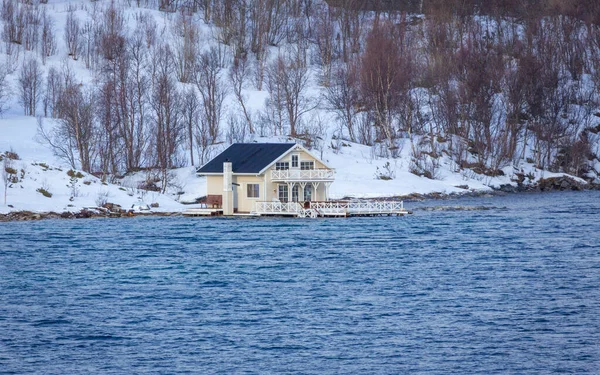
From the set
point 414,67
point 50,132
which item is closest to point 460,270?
point 50,132

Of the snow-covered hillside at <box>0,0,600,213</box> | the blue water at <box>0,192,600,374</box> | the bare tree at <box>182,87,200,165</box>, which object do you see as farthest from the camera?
the bare tree at <box>182,87,200,165</box>

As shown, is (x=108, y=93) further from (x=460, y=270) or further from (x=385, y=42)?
(x=460, y=270)

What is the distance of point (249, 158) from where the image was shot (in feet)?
195

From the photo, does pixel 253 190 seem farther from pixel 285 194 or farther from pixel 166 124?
pixel 166 124

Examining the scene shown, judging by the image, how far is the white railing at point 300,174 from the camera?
188 ft

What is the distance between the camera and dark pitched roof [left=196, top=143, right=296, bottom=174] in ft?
190

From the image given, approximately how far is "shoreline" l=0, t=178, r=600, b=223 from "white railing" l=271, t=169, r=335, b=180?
7.57m

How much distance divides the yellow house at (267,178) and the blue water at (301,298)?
477 cm

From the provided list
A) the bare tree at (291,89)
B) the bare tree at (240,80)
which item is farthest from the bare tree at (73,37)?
the bare tree at (291,89)

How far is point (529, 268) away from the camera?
124ft

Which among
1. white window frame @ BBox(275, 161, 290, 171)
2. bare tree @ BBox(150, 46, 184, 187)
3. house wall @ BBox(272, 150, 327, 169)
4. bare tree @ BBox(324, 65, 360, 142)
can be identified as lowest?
white window frame @ BBox(275, 161, 290, 171)

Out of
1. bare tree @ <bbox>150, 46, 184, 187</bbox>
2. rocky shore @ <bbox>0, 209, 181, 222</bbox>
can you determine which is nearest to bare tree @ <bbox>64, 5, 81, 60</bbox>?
bare tree @ <bbox>150, 46, 184, 187</bbox>

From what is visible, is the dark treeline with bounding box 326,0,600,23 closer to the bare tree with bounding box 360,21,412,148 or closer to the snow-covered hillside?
the snow-covered hillside

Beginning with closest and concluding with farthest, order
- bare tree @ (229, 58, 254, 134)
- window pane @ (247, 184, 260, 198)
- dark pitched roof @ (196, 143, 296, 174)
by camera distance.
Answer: dark pitched roof @ (196, 143, 296, 174)
window pane @ (247, 184, 260, 198)
bare tree @ (229, 58, 254, 134)
